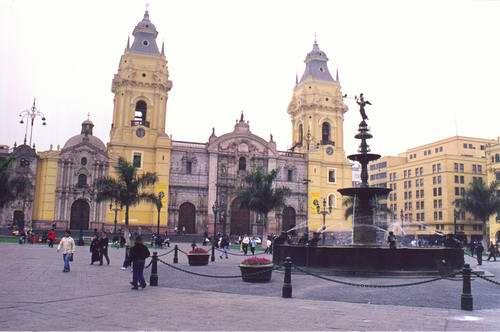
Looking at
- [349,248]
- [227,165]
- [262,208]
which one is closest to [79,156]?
[227,165]

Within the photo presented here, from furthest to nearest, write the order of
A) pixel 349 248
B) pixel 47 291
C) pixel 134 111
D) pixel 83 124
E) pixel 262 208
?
1. pixel 83 124
2. pixel 134 111
3. pixel 262 208
4. pixel 349 248
5. pixel 47 291

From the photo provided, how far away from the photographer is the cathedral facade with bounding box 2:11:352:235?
177 ft

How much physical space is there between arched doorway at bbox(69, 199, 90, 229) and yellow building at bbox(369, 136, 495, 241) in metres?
43.9

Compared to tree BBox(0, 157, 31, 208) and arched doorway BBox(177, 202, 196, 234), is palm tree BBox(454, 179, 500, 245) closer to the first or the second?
arched doorway BBox(177, 202, 196, 234)

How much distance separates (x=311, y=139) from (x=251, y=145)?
30.1 feet

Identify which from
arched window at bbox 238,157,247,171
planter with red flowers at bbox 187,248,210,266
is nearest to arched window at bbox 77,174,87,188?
arched window at bbox 238,157,247,171

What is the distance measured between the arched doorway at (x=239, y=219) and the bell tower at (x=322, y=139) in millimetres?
8664

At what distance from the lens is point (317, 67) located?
227ft

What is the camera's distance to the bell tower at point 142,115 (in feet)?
183

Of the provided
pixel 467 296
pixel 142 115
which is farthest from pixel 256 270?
pixel 142 115

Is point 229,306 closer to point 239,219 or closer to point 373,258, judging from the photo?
point 373,258

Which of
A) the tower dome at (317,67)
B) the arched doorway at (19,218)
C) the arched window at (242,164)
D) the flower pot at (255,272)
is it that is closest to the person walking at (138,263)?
the flower pot at (255,272)

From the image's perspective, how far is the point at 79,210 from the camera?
54.1 m

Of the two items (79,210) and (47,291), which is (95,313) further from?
(79,210)
